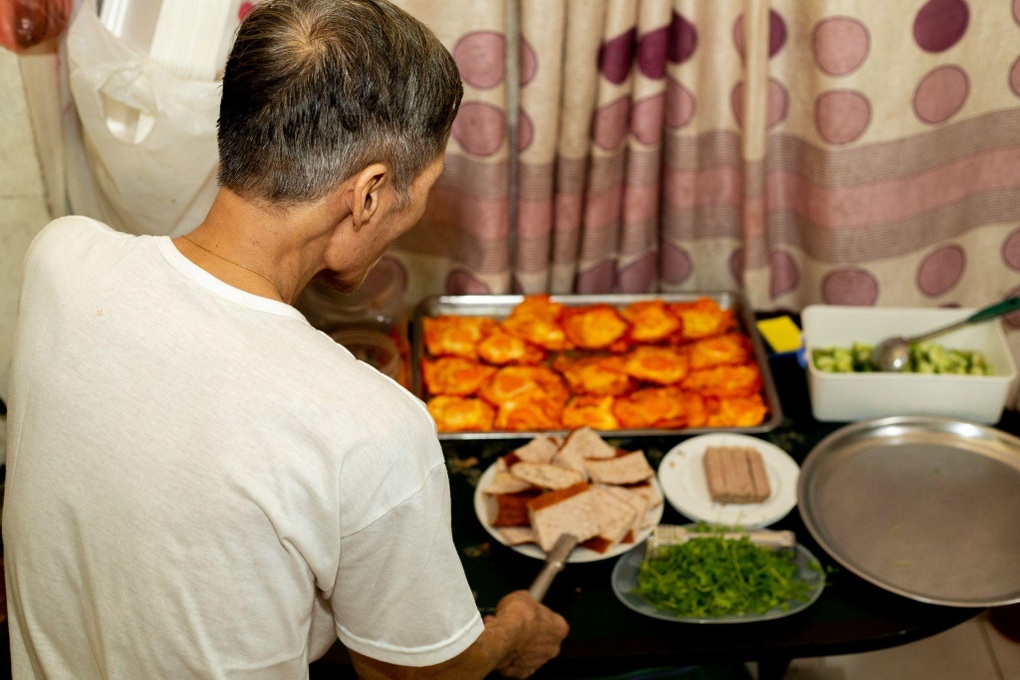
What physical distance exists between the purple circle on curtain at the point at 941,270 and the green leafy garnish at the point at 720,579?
1.04m

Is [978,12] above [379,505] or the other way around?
above

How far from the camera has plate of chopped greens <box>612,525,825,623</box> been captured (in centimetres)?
169

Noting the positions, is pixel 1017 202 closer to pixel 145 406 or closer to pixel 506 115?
pixel 506 115

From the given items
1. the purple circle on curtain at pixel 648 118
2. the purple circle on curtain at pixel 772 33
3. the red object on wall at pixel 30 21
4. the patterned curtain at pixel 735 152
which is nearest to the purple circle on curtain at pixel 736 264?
the patterned curtain at pixel 735 152

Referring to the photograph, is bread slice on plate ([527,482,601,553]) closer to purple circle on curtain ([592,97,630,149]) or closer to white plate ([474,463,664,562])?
white plate ([474,463,664,562])

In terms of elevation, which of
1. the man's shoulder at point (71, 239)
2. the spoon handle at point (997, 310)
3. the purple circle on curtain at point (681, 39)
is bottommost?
the spoon handle at point (997, 310)

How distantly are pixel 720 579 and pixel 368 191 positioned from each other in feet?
3.24

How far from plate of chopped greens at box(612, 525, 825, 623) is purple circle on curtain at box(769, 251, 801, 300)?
38.9 inches

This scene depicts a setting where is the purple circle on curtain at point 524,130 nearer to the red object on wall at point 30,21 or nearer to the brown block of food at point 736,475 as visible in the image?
the brown block of food at point 736,475

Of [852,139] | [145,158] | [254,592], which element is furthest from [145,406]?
[852,139]

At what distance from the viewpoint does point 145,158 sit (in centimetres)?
187

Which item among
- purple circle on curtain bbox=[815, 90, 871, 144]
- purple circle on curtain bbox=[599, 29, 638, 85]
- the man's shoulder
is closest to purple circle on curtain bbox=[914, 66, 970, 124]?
purple circle on curtain bbox=[815, 90, 871, 144]

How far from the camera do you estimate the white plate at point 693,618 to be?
5.51 ft

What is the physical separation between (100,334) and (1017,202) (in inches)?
83.8
